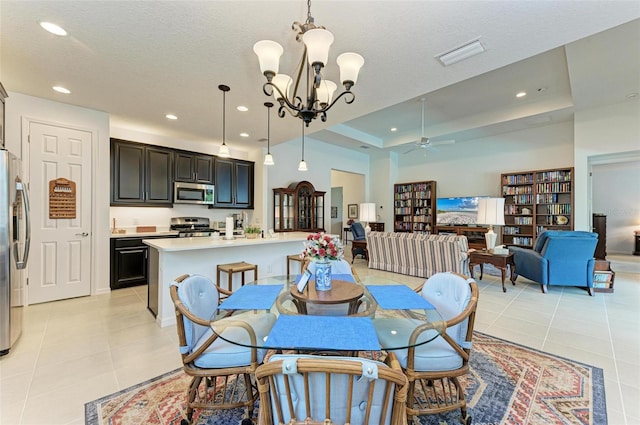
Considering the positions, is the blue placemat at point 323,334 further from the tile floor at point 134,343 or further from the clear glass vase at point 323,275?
the tile floor at point 134,343

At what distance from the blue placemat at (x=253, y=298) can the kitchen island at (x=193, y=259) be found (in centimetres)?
111

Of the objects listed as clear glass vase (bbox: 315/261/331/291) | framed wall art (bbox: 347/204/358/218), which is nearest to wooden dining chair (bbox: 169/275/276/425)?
clear glass vase (bbox: 315/261/331/291)

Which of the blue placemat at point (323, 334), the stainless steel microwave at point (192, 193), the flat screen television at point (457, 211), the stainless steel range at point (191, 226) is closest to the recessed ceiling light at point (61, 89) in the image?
the stainless steel microwave at point (192, 193)

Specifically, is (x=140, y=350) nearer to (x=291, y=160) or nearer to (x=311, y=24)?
(x=311, y=24)

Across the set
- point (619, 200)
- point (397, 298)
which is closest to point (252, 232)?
point (397, 298)

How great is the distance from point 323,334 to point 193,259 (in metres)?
2.47

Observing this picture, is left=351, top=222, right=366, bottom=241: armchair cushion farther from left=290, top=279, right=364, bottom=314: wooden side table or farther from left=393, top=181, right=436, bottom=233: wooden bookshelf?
left=290, top=279, right=364, bottom=314: wooden side table

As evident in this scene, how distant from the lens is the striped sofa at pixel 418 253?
4.48 m

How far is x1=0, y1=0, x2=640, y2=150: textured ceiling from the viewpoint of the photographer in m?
1.92

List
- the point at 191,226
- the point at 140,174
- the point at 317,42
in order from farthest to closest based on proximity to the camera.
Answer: the point at 191,226 < the point at 140,174 < the point at 317,42

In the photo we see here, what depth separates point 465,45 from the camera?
2299mm

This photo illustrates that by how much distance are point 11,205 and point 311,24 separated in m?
2.91

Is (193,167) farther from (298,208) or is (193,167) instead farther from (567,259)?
(567,259)

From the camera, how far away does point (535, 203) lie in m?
6.37
